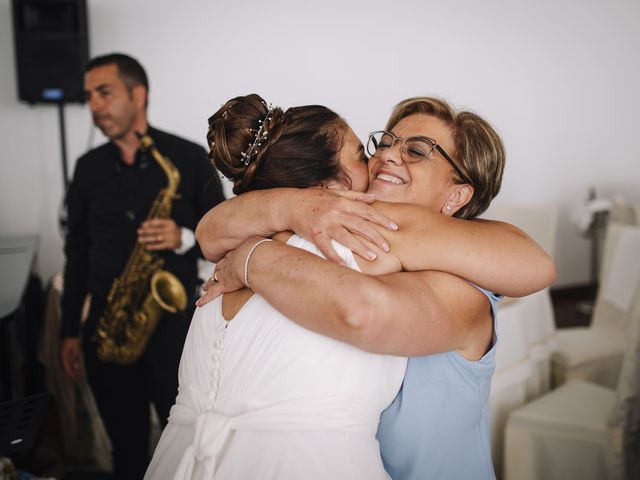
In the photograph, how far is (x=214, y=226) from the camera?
1402mm

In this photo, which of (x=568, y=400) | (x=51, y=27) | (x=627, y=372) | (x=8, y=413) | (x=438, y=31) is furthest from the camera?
(x=438, y=31)

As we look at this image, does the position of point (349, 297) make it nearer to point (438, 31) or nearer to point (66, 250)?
point (66, 250)

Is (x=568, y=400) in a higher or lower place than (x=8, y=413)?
lower

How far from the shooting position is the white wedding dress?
3.56 ft

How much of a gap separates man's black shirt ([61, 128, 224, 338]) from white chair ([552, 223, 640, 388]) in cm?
198

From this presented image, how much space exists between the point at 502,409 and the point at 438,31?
3.98 meters

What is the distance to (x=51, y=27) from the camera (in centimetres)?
417

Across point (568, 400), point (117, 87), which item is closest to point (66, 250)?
point (117, 87)

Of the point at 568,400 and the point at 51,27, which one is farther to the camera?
the point at 51,27

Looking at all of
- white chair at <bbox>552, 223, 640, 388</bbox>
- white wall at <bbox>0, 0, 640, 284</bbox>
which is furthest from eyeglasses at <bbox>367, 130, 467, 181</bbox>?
white wall at <bbox>0, 0, 640, 284</bbox>

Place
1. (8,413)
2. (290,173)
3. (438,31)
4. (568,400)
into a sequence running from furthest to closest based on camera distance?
(438,31) → (568,400) → (8,413) → (290,173)

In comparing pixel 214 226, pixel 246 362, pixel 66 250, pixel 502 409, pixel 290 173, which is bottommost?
pixel 502 409

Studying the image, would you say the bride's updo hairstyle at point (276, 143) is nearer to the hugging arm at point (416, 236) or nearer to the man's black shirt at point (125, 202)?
the hugging arm at point (416, 236)

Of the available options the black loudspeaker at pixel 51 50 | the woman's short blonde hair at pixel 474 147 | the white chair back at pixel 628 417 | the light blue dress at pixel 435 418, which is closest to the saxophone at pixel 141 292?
the woman's short blonde hair at pixel 474 147
